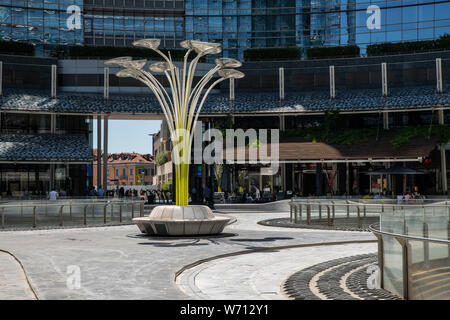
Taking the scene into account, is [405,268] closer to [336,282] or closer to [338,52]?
[336,282]

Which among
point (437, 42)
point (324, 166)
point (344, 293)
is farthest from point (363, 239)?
point (437, 42)

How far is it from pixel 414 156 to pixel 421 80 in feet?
37.3

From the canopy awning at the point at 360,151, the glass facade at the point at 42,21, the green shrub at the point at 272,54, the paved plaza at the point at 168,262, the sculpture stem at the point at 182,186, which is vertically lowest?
the paved plaza at the point at 168,262

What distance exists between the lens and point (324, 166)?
46.8 meters

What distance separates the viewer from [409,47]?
52344mm

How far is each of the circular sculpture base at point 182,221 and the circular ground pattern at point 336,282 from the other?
21.6 ft

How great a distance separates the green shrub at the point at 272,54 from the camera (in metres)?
54.2

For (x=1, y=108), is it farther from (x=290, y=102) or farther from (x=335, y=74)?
(x=335, y=74)

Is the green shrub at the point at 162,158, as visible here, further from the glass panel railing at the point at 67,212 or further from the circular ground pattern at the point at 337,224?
the circular ground pattern at the point at 337,224

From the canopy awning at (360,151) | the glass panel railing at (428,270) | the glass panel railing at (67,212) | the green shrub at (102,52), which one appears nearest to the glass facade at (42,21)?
the green shrub at (102,52)

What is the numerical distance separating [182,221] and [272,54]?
38764mm

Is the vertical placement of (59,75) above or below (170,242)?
above

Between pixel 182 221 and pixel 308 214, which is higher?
pixel 182 221

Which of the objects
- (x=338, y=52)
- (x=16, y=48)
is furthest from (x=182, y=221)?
(x=16, y=48)
